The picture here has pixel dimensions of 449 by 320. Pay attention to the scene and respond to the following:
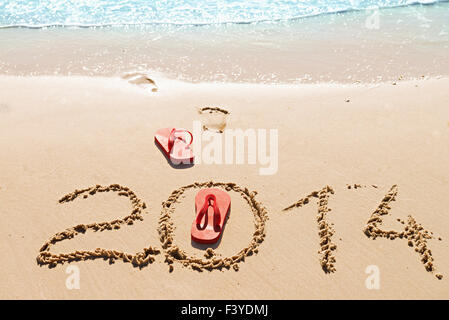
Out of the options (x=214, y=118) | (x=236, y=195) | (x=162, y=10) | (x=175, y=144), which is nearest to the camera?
(x=236, y=195)

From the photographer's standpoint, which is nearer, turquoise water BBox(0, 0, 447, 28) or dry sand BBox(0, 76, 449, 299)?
dry sand BBox(0, 76, 449, 299)

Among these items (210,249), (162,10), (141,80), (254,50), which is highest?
(162,10)

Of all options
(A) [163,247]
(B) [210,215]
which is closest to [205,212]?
(B) [210,215]

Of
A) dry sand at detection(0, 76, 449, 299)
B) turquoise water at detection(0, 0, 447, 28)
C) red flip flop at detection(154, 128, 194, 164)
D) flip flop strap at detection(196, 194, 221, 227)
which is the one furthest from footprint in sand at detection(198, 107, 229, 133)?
turquoise water at detection(0, 0, 447, 28)

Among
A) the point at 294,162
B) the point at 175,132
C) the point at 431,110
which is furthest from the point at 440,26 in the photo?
the point at 175,132

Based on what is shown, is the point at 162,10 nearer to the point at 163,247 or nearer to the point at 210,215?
the point at 210,215

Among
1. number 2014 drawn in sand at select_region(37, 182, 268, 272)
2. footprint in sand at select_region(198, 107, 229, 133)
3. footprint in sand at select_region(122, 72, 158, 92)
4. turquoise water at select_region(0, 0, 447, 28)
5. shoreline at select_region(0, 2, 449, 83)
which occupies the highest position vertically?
turquoise water at select_region(0, 0, 447, 28)

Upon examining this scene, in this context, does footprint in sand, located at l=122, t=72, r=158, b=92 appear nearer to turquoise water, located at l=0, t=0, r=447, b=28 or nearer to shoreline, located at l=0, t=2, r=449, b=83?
shoreline, located at l=0, t=2, r=449, b=83
